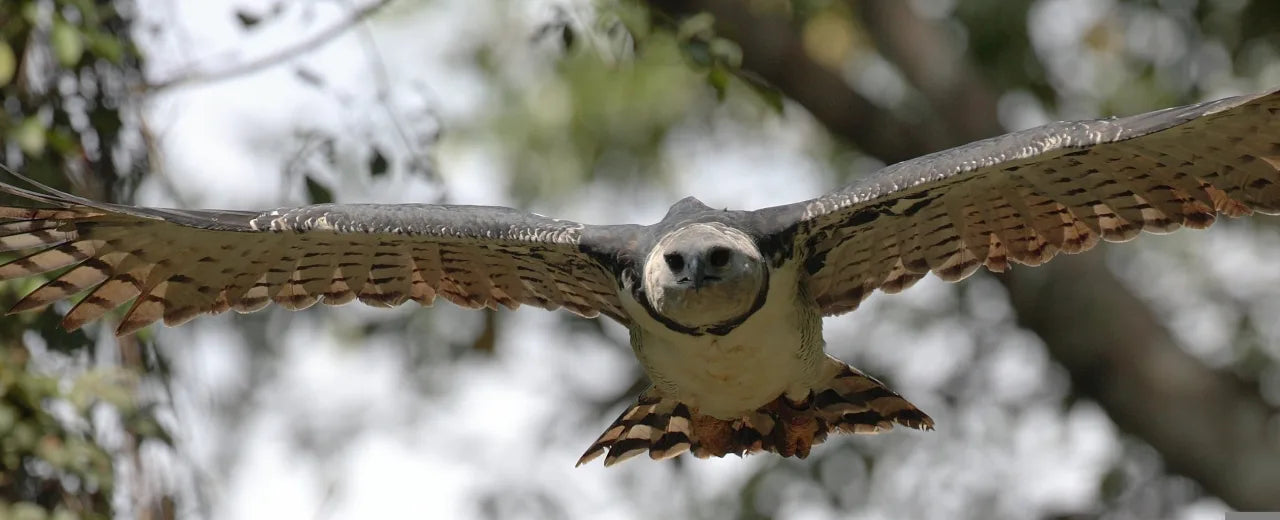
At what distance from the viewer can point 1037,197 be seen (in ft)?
17.2

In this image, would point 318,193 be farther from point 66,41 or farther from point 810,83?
point 810,83

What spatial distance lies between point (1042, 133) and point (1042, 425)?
8.14 meters

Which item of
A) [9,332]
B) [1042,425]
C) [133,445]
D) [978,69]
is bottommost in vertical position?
[133,445]

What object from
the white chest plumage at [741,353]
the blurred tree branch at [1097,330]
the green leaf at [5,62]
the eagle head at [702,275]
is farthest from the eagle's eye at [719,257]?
the blurred tree branch at [1097,330]

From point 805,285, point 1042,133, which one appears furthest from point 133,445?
point 1042,133

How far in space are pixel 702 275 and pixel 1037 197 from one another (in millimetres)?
1278

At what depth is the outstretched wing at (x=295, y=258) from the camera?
4.98 meters

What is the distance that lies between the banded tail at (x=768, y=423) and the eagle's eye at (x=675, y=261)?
3.21 feet

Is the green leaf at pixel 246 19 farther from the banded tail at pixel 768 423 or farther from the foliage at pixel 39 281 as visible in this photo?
the banded tail at pixel 768 423

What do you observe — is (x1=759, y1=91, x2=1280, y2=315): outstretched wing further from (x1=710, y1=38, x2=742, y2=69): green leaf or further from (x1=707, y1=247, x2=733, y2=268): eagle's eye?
(x1=710, y1=38, x2=742, y2=69): green leaf

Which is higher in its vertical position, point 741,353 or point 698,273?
point 698,273

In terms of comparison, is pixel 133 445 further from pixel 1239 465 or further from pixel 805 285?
pixel 1239 465

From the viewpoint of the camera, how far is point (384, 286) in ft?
18.6

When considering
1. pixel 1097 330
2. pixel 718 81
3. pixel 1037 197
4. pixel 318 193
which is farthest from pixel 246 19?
pixel 1097 330
